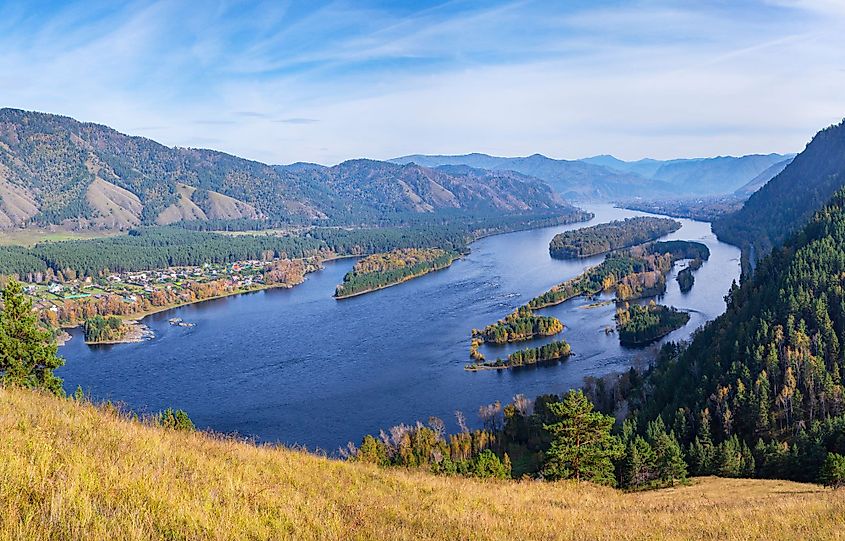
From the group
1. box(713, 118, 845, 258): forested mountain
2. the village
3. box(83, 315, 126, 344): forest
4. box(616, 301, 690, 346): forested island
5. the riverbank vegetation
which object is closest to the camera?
box(616, 301, 690, 346): forested island

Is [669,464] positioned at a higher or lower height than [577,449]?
lower

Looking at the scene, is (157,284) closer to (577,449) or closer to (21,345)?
(21,345)

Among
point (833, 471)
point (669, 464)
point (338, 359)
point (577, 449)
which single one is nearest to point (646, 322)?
point (338, 359)

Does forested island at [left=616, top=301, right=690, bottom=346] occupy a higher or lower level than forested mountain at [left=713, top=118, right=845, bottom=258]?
lower

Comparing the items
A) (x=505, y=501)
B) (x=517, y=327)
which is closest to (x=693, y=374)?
(x=517, y=327)

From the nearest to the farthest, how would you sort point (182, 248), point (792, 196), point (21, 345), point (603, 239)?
point (21, 345)
point (792, 196)
point (182, 248)
point (603, 239)

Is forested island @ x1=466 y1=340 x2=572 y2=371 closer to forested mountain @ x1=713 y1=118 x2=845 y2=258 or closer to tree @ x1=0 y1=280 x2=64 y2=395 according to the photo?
tree @ x1=0 y1=280 x2=64 y2=395

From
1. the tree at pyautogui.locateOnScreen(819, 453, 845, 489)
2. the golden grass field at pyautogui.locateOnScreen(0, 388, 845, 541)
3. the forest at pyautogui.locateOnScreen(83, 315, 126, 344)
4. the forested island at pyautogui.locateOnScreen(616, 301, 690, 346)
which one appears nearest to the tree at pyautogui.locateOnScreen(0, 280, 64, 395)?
the golden grass field at pyautogui.locateOnScreen(0, 388, 845, 541)

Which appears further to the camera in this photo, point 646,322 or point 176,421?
point 646,322
